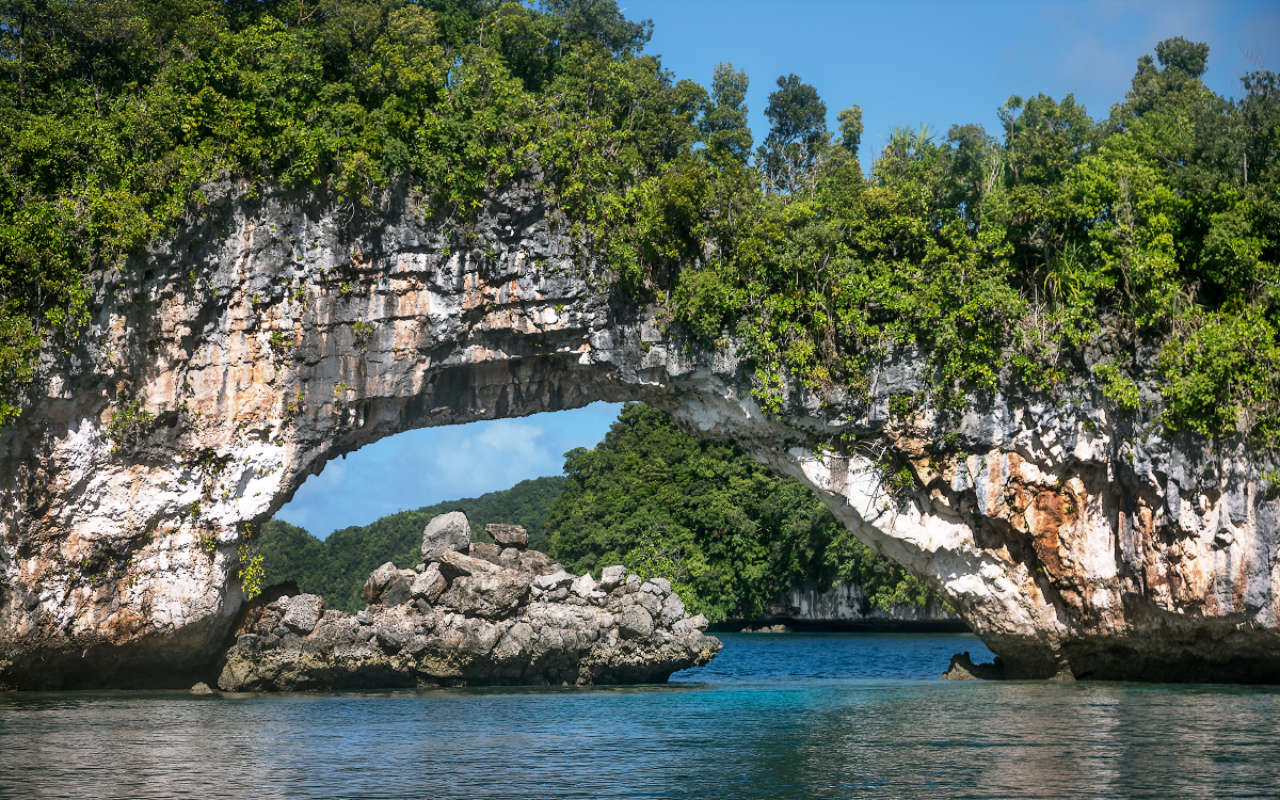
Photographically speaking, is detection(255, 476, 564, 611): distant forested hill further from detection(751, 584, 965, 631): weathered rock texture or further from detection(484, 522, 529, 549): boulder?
detection(484, 522, 529, 549): boulder

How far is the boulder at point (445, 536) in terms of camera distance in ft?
74.0

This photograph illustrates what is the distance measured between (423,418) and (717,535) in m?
23.9

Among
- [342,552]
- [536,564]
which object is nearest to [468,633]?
[536,564]

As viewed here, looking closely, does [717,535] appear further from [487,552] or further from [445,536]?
[445,536]

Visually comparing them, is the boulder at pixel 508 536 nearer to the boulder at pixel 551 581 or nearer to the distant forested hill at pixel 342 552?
the boulder at pixel 551 581

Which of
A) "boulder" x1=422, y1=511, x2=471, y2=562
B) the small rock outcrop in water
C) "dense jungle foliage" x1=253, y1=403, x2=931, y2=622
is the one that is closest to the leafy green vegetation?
"dense jungle foliage" x1=253, y1=403, x2=931, y2=622

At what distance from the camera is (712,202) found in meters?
19.9

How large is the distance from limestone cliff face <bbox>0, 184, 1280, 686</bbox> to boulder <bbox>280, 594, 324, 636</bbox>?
105 cm

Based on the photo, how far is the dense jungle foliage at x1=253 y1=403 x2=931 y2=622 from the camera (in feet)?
136

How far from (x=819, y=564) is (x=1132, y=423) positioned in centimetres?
2564

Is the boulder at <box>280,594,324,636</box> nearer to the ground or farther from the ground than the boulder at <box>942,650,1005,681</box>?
farther from the ground

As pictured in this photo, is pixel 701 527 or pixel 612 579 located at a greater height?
pixel 701 527

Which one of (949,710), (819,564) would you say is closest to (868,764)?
(949,710)

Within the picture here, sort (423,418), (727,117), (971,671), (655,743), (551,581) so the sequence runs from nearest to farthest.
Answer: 1. (655,743)
2. (423,418)
3. (551,581)
4. (971,671)
5. (727,117)
